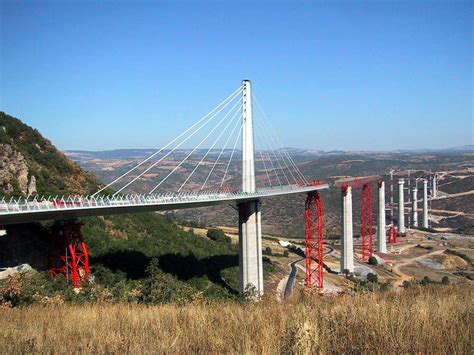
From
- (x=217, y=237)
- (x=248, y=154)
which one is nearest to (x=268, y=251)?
(x=217, y=237)

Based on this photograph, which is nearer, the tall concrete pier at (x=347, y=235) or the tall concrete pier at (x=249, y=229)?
the tall concrete pier at (x=249, y=229)

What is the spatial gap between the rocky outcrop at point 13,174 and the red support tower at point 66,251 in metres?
8.49

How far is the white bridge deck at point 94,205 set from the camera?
66.8 feet

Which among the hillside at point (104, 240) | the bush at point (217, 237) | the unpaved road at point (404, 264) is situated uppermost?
the hillside at point (104, 240)

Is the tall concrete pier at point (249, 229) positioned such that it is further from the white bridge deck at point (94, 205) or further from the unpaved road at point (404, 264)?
the unpaved road at point (404, 264)

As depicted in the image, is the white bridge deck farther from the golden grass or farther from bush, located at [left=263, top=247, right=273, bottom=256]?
bush, located at [left=263, top=247, right=273, bottom=256]

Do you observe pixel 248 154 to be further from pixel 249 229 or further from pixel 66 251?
pixel 66 251

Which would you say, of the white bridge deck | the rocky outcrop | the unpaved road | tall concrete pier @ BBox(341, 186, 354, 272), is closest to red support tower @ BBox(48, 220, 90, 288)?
the white bridge deck

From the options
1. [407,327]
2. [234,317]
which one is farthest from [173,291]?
[407,327]

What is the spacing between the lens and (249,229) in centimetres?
3316

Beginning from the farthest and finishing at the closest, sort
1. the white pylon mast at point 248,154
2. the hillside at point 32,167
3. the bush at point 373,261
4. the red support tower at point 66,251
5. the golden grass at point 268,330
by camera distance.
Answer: the bush at point 373,261 → the white pylon mast at point 248,154 → the hillside at point 32,167 → the red support tower at point 66,251 → the golden grass at point 268,330

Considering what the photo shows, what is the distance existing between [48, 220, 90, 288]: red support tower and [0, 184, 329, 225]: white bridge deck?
681 millimetres

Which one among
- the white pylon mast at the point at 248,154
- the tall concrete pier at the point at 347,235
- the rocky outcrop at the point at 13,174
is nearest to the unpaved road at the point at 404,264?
the tall concrete pier at the point at 347,235

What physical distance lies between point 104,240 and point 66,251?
9225 mm
